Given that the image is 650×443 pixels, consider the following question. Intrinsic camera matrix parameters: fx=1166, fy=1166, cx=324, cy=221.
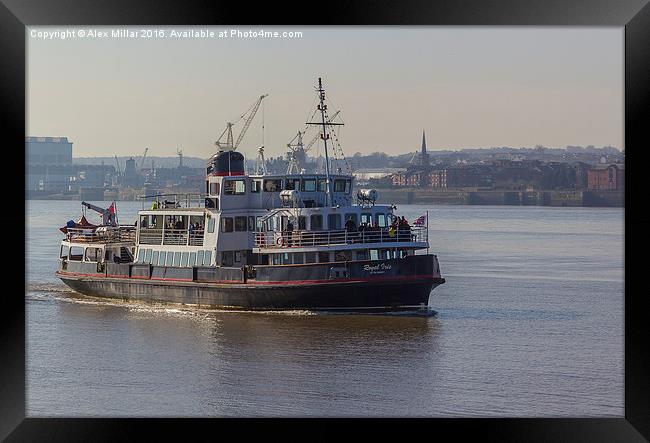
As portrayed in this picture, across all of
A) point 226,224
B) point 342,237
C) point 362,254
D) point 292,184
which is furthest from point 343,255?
point 226,224

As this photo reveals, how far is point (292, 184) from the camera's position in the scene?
98.5ft

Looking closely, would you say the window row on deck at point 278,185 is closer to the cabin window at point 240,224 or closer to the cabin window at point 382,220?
the cabin window at point 240,224

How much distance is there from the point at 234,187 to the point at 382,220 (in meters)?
4.10

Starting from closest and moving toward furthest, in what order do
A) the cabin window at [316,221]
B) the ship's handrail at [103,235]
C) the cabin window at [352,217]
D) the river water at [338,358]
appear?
the river water at [338,358], the cabin window at [316,221], the cabin window at [352,217], the ship's handrail at [103,235]

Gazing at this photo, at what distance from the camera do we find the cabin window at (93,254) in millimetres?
33219

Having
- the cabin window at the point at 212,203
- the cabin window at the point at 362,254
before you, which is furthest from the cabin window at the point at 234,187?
the cabin window at the point at 362,254

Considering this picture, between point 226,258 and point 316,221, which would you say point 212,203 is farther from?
point 316,221

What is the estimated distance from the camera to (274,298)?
2800 cm

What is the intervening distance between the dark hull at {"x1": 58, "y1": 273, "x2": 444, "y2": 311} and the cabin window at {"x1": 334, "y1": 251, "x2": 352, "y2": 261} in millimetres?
697

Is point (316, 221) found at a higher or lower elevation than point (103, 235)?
higher
